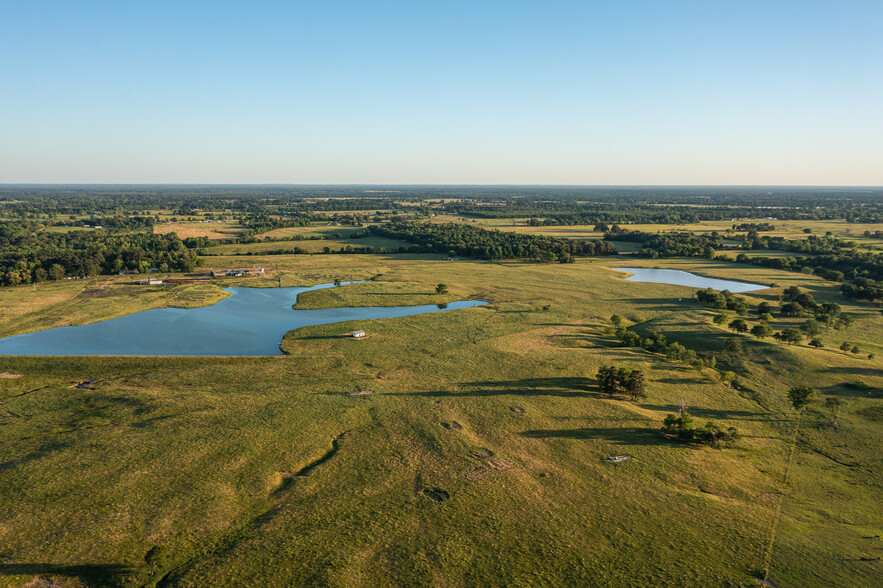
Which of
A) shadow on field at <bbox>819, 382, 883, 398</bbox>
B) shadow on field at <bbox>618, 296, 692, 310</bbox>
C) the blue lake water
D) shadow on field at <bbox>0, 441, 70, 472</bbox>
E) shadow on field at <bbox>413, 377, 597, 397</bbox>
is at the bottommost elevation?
shadow on field at <bbox>413, 377, 597, 397</bbox>

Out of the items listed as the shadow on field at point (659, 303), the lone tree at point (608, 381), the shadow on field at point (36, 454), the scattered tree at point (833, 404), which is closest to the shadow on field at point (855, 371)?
the scattered tree at point (833, 404)

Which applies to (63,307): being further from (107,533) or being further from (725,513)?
(725,513)

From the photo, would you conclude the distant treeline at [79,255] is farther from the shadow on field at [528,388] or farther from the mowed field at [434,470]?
the shadow on field at [528,388]

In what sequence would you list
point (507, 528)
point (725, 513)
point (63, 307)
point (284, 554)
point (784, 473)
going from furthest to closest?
1. point (63, 307)
2. point (784, 473)
3. point (725, 513)
4. point (507, 528)
5. point (284, 554)

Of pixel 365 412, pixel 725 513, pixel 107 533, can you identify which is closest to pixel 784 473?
pixel 725 513

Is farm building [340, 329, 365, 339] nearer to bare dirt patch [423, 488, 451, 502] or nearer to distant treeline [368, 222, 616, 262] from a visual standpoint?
bare dirt patch [423, 488, 451, 502]

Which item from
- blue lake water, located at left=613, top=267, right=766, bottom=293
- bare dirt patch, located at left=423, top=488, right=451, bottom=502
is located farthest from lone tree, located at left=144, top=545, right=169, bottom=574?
blue lake water, located at left=613, top=267, right=766, bottom=293
